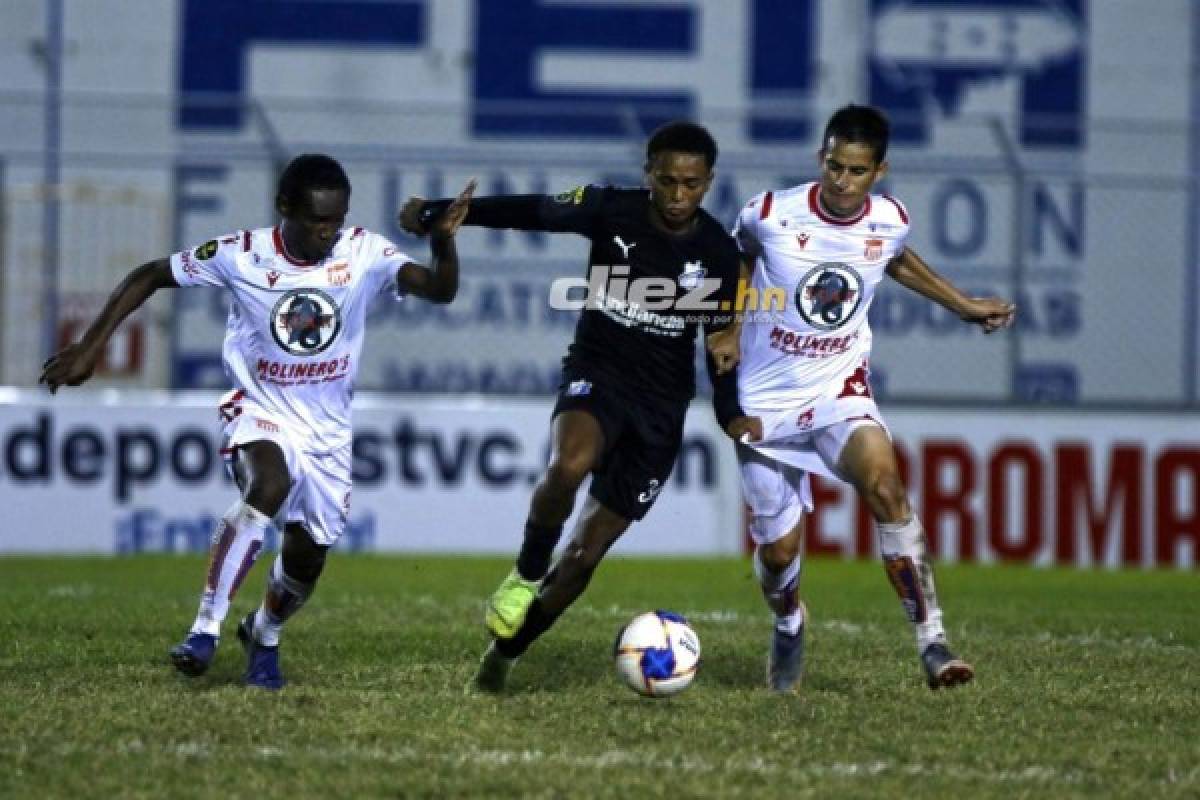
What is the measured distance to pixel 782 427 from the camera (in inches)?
314

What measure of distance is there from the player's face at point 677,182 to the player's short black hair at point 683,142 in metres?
0.02

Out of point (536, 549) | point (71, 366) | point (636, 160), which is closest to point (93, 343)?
point (71, 366)

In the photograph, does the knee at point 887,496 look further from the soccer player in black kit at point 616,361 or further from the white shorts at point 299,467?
the white shorts at point 299,467

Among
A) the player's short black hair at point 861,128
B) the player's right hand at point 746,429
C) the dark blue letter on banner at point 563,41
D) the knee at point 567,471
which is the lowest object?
the knee at point 567,471

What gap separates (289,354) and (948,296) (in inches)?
101

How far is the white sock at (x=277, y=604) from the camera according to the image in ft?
24.9

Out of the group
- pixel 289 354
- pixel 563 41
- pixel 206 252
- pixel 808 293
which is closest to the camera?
pixel 289 354

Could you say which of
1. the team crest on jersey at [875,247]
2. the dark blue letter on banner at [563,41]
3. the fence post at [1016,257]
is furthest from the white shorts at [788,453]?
the dark blue letter on banner at [563,41]

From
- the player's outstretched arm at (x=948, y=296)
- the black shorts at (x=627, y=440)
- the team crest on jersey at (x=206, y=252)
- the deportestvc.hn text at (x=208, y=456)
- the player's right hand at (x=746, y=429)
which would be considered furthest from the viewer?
the deportestvc.hn text at (x=208, y=456)

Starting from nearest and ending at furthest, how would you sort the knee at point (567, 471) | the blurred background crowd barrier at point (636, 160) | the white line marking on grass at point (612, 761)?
the white line marking on grass at point (612, 761) → the knee at point (567, 471) → the blurred background crowd barrier at point (636, 160)

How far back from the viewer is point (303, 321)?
7746mm

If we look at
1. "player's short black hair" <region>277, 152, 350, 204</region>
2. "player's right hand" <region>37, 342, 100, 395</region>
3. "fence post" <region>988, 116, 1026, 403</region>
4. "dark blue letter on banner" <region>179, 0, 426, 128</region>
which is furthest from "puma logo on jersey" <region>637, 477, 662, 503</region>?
"dark blue letter on banner" <region>179, 0, 426, 128</region>

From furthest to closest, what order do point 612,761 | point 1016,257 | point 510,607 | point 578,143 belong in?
point 578,143, point 1016,257, point 510,607, point 612,761

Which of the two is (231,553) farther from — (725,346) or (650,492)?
(725,346)
